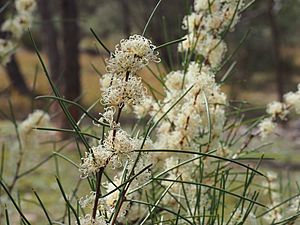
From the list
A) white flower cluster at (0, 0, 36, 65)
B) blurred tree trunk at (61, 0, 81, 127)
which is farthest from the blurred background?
white flower cluster at (0, 0, 36, 65)

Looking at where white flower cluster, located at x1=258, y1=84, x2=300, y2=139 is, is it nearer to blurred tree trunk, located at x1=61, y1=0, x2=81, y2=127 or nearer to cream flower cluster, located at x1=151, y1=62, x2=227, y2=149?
cream flower cluster, located at x1=151, y1=62, x2=227, y2=149

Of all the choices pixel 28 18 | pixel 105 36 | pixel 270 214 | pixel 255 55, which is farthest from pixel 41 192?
pixel 105 36

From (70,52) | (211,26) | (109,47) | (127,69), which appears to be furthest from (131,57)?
(109,47)

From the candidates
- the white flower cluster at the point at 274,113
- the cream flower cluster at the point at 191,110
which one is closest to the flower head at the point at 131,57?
the cream flower cluster at the point at 191,110

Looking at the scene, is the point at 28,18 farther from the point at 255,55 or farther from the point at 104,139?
the point at 255,55

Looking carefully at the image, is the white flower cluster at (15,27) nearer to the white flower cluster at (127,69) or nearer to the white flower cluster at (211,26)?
the white flower cluster at (211,26)

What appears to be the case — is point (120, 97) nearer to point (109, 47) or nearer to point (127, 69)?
point (127, 69)

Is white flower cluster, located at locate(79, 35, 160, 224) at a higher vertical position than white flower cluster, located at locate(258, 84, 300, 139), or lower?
lower
